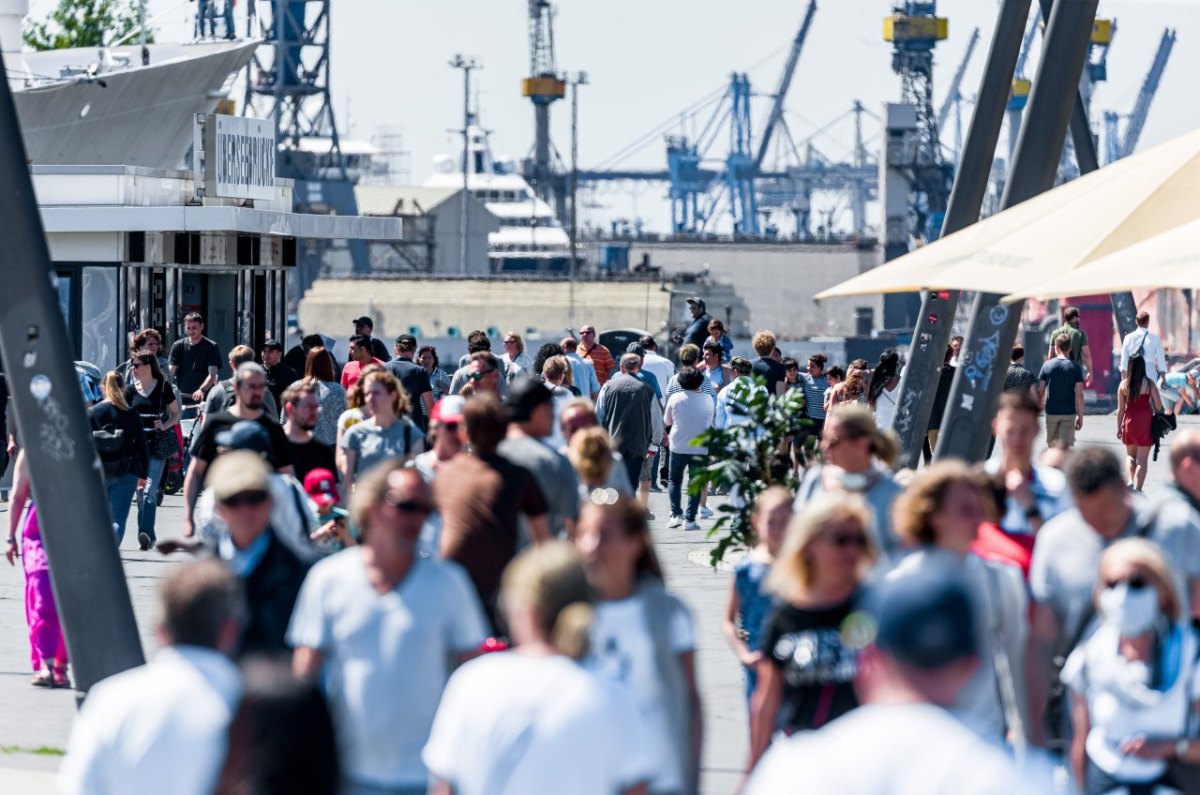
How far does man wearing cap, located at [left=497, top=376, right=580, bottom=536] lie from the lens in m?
8.30

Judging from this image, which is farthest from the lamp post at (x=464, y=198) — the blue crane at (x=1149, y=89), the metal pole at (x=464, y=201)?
the blue crane at (x=1149, y=89)

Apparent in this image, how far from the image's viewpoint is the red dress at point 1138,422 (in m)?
18.9

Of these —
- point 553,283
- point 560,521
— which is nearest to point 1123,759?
point 560,521

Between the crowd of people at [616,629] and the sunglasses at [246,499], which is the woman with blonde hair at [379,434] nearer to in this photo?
the crowd of people at [616,629]

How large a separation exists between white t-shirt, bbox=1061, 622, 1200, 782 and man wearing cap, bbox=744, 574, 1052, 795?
240 centimetres

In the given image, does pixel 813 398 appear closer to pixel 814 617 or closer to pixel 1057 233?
pixel 1057 233

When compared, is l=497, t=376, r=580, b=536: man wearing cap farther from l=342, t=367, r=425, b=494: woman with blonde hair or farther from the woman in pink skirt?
the woman in pink skirt

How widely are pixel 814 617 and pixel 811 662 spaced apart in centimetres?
14

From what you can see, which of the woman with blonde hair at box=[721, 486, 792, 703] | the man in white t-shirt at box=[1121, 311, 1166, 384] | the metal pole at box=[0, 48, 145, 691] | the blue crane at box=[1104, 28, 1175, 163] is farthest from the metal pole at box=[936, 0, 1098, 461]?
the blue crane at box=[1104, 28, 1175, 163]

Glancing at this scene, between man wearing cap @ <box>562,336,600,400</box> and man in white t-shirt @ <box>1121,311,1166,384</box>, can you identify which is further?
man wearing cap @ <box>562,336,600,400</box>

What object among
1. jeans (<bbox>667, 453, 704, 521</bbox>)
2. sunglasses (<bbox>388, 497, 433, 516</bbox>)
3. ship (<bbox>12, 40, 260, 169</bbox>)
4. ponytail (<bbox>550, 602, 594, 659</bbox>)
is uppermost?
ship (<bbox>12, 40, 260, 169</bbox>)

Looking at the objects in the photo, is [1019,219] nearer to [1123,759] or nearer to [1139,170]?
[1139,170]

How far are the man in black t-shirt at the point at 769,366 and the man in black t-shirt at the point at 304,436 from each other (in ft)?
30.7

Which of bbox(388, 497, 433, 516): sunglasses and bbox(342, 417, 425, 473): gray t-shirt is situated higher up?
bbox(388, 497, 433, 516): sunglasses
